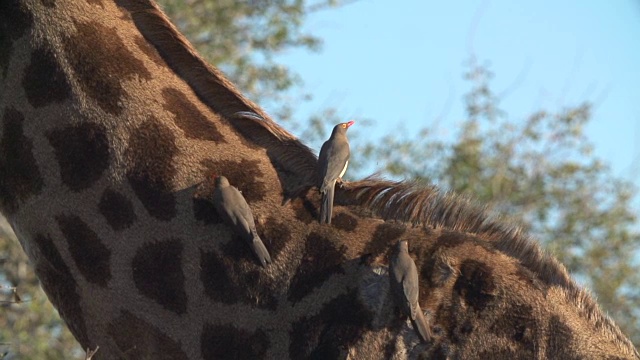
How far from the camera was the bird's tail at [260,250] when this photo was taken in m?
4.98

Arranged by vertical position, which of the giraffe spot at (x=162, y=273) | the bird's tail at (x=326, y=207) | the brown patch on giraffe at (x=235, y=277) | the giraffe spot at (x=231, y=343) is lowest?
the giraffe spot at (x=231, y=343)

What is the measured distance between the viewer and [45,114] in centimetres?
530

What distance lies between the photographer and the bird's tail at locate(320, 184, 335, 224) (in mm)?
5082

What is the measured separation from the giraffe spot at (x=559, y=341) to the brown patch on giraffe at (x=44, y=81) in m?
2.06

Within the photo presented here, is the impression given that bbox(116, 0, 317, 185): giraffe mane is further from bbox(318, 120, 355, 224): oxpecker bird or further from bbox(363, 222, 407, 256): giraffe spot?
bbox(363, 222, 407, 256): giraffe spot

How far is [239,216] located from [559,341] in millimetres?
1237

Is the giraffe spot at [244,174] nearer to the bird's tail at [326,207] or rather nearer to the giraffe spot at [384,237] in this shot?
the bird's tail at [326,207]

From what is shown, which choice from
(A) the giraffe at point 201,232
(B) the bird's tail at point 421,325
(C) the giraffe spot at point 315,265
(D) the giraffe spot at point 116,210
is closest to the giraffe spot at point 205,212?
(A) the giraffe at point 201,232

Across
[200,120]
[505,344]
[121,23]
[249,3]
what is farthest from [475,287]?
[249,3]

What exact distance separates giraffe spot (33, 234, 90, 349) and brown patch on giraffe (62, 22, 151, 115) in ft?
1.94

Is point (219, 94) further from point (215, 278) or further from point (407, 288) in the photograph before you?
point (407, 288)

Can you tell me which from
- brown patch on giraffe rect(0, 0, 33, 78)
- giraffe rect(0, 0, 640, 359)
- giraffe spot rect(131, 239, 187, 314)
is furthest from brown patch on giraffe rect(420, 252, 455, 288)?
brown patch on giraffe rect(0, 0, 33, 78)

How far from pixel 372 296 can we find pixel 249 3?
10.2 m

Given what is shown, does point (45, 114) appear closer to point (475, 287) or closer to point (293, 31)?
point (475, 287)
